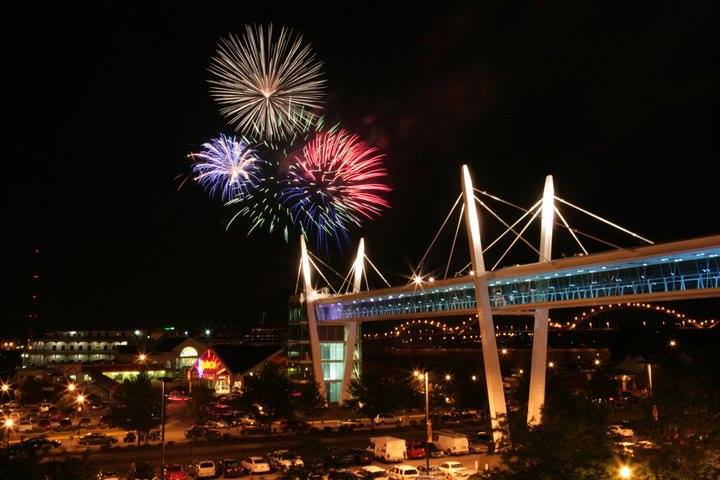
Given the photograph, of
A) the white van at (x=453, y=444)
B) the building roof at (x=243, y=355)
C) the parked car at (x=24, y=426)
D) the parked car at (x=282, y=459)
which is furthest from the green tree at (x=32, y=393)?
the white van at (x=453, y=444)

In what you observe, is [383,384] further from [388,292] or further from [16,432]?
[16,432]

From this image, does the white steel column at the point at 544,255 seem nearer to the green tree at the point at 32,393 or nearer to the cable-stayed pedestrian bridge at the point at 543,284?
the cable-stayed pedestrian bridge at the point at 543,284

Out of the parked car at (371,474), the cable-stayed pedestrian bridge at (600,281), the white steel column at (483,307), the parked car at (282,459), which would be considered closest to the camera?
the parked car at (371,474)

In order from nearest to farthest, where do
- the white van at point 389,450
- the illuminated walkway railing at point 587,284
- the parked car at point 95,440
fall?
the illuminated walkway railing at point 587,284, the white van at point 389,450, the parked car at point 95,440

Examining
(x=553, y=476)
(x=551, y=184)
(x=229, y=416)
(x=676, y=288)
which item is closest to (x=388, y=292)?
(x=229, y=416)

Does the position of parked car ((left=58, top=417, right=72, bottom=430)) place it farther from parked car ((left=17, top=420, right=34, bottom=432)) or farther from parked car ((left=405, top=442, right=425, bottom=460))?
parked car ((left=405, top=442, right=425, bottom=460))

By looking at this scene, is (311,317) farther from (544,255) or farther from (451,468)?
(451,468)

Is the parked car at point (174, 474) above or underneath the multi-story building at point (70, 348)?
underneath
